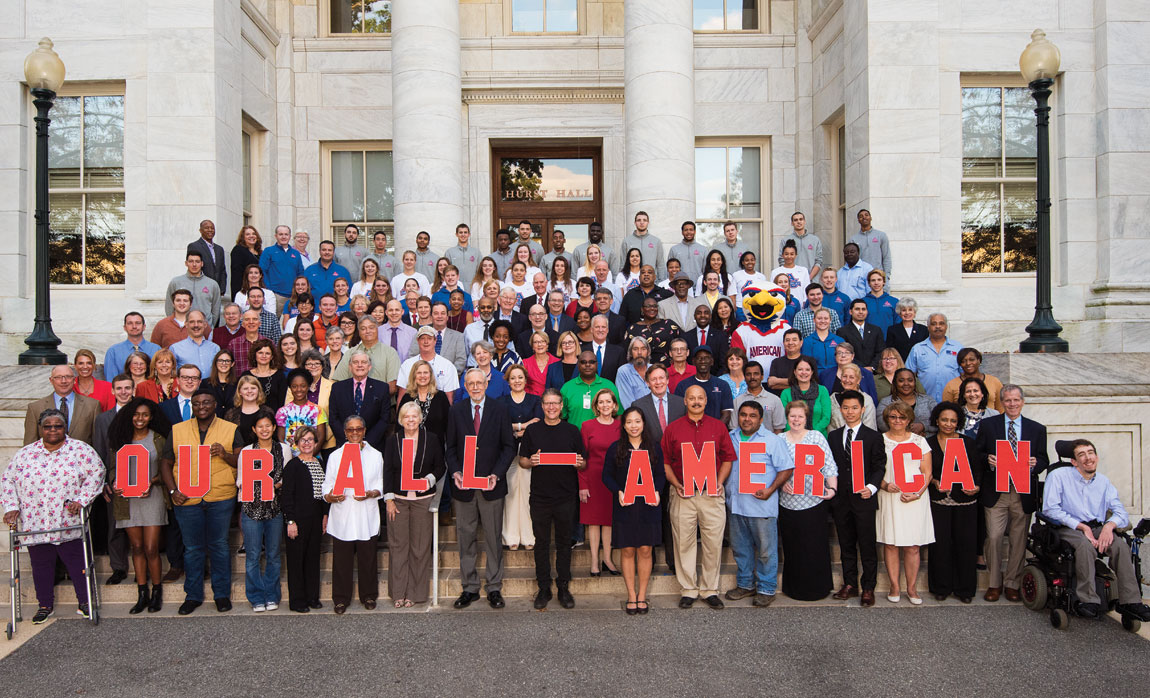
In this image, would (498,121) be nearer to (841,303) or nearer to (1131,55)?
(841,303)

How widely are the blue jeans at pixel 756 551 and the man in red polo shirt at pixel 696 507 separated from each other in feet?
0.95

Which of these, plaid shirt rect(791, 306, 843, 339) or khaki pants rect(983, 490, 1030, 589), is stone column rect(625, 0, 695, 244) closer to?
plaid shirt rect(791, 306, 843, 339)

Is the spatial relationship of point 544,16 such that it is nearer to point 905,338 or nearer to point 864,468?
point 905,338

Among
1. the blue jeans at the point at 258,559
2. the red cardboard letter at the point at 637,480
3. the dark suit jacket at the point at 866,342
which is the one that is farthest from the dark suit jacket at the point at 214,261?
the dark suit jacket at the point at 866,342

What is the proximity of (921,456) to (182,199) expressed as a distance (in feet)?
37.7

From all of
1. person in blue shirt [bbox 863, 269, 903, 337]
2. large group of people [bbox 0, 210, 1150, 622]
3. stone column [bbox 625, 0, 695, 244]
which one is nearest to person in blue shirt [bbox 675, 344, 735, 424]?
large group of people [bbox 0, 210, 1150, 622]

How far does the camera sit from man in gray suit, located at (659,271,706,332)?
10672 mm

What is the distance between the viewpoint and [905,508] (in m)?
8.04

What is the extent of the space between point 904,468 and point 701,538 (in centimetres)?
204

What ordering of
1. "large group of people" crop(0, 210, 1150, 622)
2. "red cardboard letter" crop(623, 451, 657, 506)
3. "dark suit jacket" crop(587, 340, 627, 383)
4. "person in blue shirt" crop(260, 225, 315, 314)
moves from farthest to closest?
"person in blue shirt" crop(260, 225, 315, 314) < "dark suit jacket" crop(587, 340, 627, 383) < "large group of people" crop(0, 210, 1150, 622) < "red cardboard letter" crop(623, 451, 657, 506)

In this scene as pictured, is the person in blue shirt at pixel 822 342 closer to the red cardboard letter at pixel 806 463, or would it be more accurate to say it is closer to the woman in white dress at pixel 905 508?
the woman in white dress at pixel 905 508

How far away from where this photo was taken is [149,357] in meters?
9.28

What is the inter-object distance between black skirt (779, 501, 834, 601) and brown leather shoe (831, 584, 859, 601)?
109 millimetres

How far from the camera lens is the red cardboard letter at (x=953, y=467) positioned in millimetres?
7844
